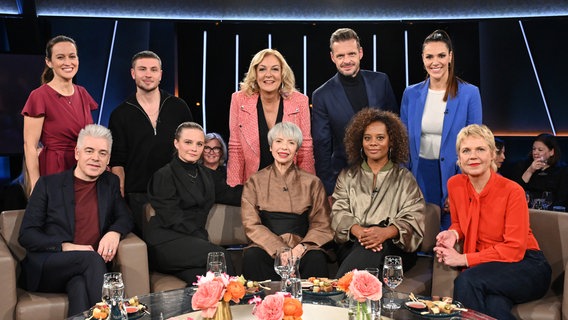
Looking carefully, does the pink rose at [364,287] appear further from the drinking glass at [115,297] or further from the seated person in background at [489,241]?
the seated person in background at [489,241]

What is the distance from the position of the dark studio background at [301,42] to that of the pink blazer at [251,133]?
195cm

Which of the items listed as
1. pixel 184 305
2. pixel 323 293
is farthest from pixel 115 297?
pixel 323 293

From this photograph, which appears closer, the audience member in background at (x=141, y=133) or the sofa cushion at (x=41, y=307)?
the sofa cushion at (x=41, y=307)

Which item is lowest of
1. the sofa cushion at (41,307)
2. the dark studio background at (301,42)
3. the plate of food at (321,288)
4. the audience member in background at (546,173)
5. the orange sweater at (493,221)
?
the sofa cushion at (41,307)

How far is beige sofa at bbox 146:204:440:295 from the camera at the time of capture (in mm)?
3785

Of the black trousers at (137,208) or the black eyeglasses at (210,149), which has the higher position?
the black eyeglasses at (210,149)

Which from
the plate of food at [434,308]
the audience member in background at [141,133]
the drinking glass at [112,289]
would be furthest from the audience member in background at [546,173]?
the drinking glass at [112,289]

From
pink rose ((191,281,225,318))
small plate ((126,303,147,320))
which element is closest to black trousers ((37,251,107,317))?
small plate ((126,303,147,320))

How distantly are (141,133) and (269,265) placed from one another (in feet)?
3.91

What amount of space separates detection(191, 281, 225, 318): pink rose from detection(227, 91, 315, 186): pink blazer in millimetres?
1999

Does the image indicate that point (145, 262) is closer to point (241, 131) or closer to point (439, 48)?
point (241, 131)

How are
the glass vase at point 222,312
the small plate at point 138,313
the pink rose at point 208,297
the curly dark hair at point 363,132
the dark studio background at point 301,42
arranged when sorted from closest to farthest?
the pink rose at point 208,297 → the glass vase at point 222,312 → the small plate at point 138,313 → the curly dark hair at point 363,132 → the dark studio background at point 301,42

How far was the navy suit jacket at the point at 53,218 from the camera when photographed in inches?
142

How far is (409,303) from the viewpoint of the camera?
2.71 metres
